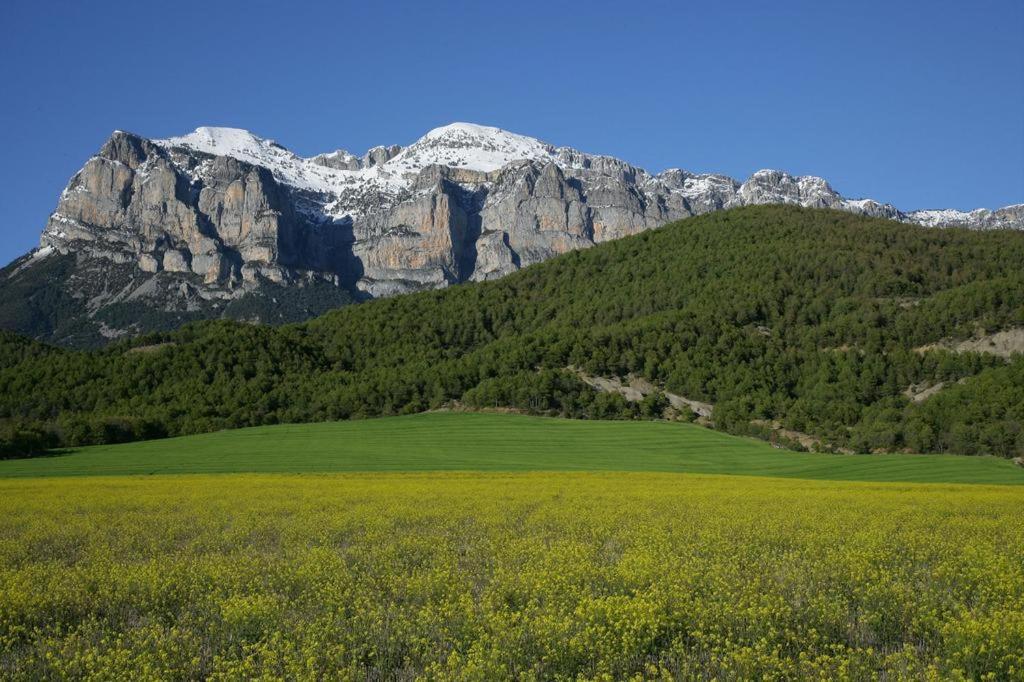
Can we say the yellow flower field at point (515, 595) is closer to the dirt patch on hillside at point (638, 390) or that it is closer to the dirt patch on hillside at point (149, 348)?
the dirt patch on hillside at point (638, 390)

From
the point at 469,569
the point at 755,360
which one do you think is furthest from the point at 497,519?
the point at 755,360

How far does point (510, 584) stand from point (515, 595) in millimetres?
275

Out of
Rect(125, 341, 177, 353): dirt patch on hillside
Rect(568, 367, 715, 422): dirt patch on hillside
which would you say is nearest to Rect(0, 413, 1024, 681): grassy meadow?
Rect(568, 367, 715, 422): dirt patch on hillside

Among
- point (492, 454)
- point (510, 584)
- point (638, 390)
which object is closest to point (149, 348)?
point (638, 390)

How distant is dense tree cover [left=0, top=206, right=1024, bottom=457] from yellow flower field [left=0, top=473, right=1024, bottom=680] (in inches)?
2418

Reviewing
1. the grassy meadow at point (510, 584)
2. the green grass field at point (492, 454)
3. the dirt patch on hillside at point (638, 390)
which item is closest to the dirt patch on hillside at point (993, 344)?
the dirt patch on hillside at point (638, 390)

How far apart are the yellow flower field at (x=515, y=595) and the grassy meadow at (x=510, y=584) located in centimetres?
6

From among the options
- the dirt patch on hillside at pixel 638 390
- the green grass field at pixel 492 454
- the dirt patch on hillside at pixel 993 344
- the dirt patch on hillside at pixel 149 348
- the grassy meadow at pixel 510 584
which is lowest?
the green grass field at pixel 492 454

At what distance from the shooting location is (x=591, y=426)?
261 feet

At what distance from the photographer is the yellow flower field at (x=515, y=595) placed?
10.9 m

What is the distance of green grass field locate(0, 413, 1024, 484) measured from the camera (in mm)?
53594

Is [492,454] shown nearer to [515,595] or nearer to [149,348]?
[515,595]

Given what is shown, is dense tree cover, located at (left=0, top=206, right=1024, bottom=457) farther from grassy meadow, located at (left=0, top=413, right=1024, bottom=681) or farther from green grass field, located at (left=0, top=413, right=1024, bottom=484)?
grassy meadow, located at (left=0, top=413, right=1024, bottom=681)

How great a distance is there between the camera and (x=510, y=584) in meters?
14.6
